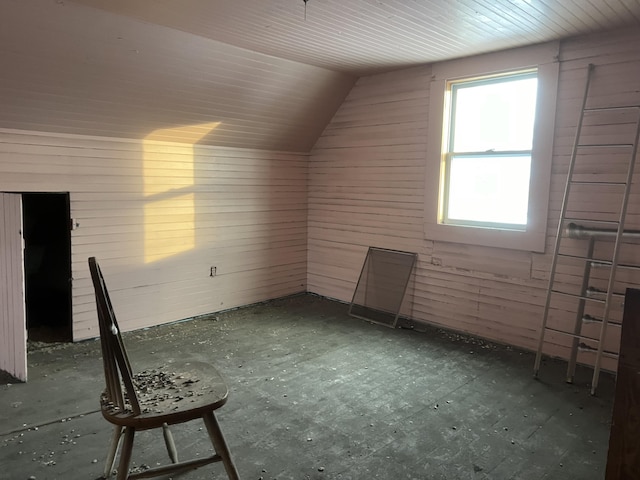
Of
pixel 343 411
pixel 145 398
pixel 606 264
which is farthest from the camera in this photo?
pixel 606 264

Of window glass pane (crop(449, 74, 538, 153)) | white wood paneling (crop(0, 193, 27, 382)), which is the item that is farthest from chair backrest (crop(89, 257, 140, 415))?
window glass pane (crop(449, 74, 538, 153))

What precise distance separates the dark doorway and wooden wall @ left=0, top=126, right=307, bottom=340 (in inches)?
20.4

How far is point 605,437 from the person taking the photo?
267 centimetres

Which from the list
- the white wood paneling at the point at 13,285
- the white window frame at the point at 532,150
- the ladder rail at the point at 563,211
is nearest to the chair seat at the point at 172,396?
the white wood paneling at the point at 13,285

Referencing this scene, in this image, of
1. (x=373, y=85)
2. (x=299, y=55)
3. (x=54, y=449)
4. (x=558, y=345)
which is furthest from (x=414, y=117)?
(x=54, y=449)

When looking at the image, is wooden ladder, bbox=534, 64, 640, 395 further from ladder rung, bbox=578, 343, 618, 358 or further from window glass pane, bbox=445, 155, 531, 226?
window glass pane, bbox=445, 155, 531, 226

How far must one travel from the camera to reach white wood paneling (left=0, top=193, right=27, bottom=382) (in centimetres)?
324

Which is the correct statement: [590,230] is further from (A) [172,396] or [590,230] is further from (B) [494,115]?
(A) [172,396]

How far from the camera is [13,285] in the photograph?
10.6 ft

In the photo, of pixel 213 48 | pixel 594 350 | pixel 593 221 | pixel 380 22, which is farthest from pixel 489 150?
pixel 213 48

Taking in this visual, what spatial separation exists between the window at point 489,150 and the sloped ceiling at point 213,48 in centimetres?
38

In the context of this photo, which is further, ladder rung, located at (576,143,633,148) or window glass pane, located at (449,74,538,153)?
window glass pane, located at (449,74,538,153)

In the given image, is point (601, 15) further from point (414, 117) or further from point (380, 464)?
point (380, 464)

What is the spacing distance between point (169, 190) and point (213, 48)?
1.49 metres
